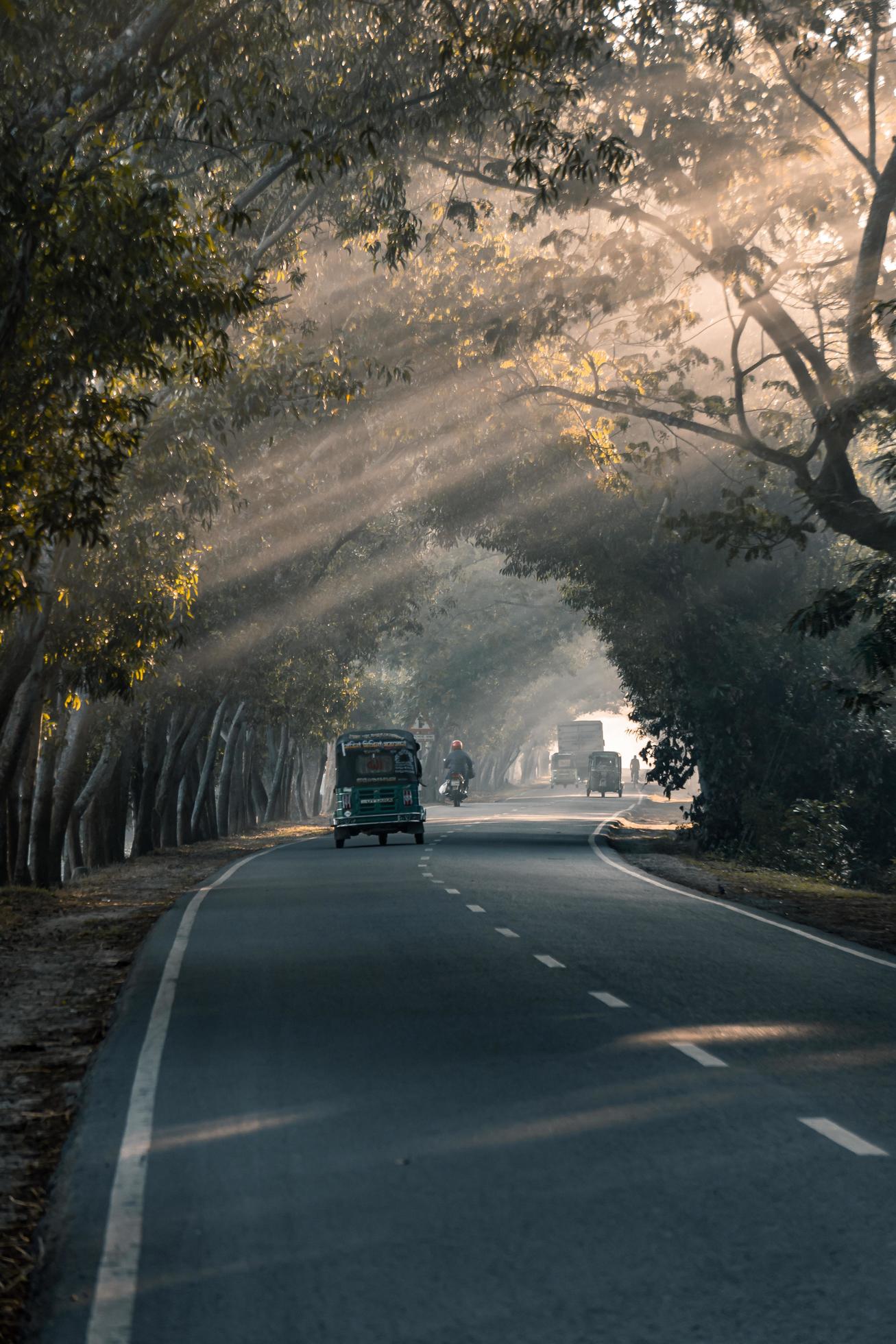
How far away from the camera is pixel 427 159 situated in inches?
995

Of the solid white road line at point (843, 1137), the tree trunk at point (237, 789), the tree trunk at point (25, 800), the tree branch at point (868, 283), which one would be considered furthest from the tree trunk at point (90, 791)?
the solid white road line at point (843, 1137)

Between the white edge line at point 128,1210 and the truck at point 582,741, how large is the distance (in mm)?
95536

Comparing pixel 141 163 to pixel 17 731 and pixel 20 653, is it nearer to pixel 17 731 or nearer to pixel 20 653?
pixel 20 653

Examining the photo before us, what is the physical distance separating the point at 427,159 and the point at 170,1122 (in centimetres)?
2006

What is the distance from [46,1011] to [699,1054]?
4.81 meters

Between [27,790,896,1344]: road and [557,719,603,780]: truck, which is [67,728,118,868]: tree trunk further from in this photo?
[557,719,603,780]: truck

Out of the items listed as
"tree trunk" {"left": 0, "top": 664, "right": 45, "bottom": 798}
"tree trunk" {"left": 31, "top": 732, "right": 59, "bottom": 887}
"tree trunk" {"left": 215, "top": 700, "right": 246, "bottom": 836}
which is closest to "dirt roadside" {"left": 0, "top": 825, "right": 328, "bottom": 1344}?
"tree trunk" {"left": 31, "top": 732, "right": 59, "bottom": 887}

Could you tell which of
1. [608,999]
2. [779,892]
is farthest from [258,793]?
[608,999]

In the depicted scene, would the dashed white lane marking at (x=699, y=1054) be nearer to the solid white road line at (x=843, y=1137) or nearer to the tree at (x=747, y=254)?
the solid white road line at (x=843, y=1137)

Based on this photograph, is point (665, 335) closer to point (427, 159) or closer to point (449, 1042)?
point (427, 159)

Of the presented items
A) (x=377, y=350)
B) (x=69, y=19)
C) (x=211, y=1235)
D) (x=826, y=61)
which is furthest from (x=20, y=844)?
(x=211, y=1235)

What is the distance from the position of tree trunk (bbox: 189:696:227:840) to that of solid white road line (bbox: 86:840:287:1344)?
106 feet

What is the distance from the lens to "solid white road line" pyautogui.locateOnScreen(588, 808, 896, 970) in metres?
14.5

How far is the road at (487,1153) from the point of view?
5121mm
